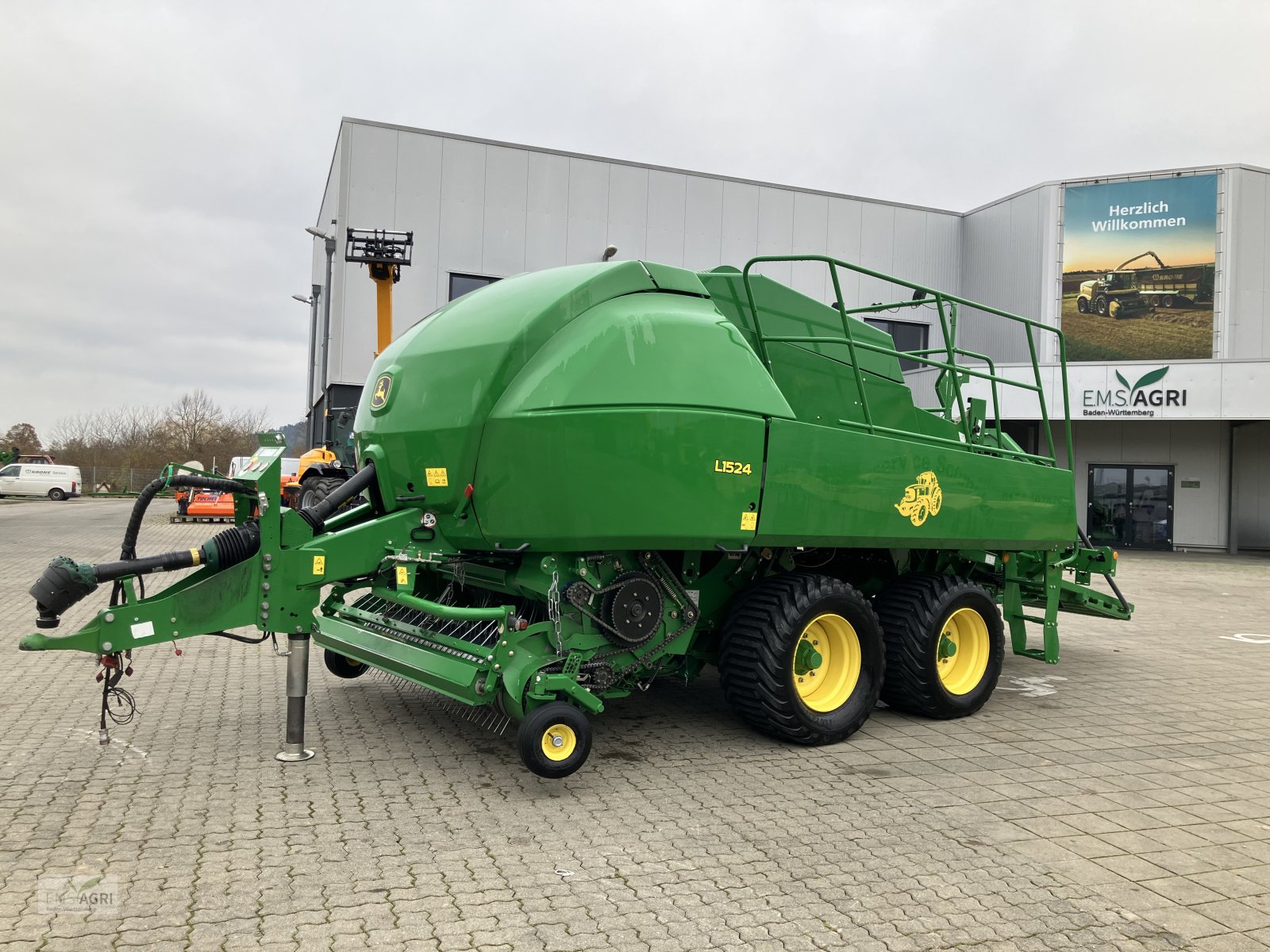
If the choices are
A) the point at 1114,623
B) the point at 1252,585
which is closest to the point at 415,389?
the point at 1114,623

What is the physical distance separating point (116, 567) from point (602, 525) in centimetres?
233

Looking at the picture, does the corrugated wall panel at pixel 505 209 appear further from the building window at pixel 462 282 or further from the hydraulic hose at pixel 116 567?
the hydraulic hose at pixel 116 567

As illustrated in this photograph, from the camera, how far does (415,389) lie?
5320 mm

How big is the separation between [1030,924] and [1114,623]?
9.54 metres

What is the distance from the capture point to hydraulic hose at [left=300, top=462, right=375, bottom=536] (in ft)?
16.6

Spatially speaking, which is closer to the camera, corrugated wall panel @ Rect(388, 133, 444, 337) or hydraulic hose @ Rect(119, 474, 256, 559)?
hydraulic hose @ Rect(119, 474, 256, 559)

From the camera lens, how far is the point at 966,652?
667 centimetres

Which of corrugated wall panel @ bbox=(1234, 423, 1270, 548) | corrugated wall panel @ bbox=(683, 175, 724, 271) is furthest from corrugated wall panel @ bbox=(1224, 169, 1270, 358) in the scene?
corrugated wall panel @ bbox=(683, 175, 724, 271)

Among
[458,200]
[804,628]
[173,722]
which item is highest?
[458,200]

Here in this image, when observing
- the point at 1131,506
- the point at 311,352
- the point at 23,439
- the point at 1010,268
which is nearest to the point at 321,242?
the point at 311,352

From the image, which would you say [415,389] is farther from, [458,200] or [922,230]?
[922,230]

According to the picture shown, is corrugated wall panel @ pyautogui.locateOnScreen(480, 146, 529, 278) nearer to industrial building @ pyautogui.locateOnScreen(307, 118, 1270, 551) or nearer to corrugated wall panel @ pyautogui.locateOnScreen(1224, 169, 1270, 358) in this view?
industrial building @ pyautogui.locateOnScreen(307, 118, 1270, 551)

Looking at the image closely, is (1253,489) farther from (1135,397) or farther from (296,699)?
(296,699)

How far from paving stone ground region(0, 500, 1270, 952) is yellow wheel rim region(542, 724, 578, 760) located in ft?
0.74
